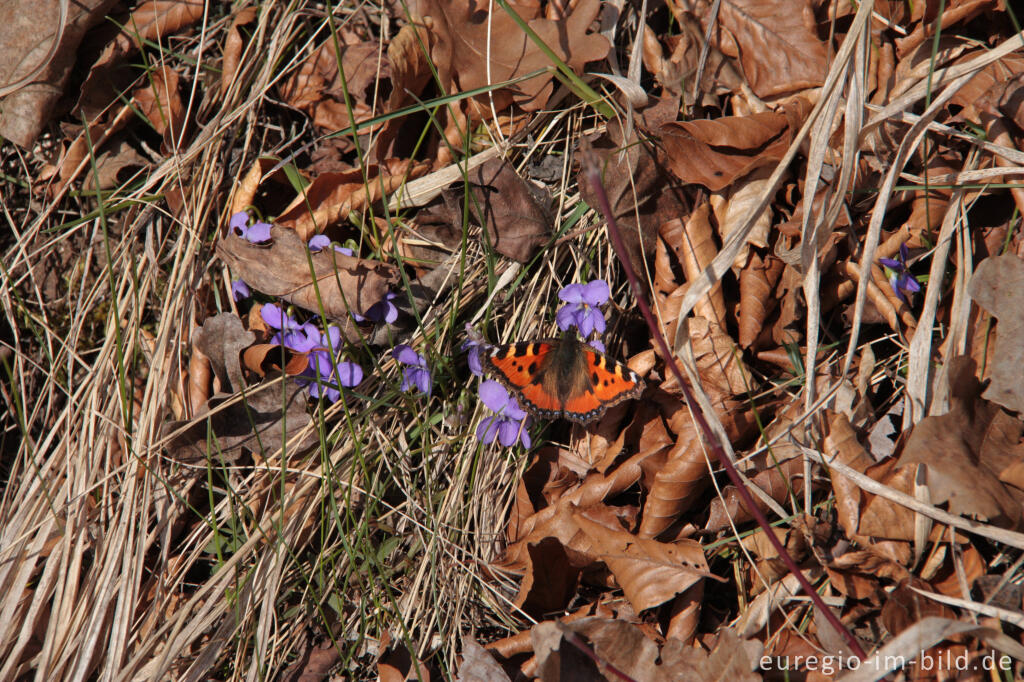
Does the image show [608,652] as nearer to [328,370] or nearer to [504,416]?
[504,416]

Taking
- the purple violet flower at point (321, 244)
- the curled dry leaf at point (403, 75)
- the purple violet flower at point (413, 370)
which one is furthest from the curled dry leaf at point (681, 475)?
the curled dry leaf at point (403, 75)

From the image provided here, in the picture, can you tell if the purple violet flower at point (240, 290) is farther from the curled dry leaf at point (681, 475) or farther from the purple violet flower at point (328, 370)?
the curled dry leaf at point (681, 475)

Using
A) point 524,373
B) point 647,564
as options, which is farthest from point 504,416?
point 647,564

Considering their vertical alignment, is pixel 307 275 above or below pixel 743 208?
below

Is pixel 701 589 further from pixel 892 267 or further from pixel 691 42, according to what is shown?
pixel 691 42

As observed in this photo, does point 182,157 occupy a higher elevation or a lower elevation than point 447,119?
lower

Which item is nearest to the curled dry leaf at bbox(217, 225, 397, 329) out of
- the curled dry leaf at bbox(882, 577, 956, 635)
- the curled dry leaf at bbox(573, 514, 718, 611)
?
the curled dry leaf at bbox(573, 514, 718, 611)

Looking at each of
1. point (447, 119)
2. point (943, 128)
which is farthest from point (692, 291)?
point (447, 119)
